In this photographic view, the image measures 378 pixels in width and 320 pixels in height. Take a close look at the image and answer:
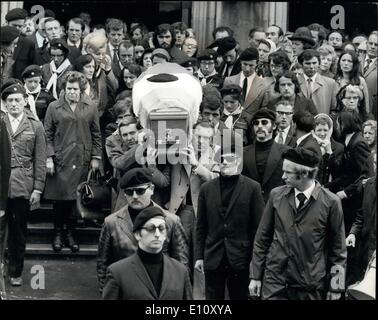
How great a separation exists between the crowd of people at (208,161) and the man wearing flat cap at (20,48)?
0.02 metres

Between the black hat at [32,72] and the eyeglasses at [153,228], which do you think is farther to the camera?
the black hat at [32,72]

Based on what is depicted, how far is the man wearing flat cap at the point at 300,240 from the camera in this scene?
29.9 feet

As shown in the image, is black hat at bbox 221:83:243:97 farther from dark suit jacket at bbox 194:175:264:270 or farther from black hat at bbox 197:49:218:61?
dark suit jacket at bbox 194:175:264:270

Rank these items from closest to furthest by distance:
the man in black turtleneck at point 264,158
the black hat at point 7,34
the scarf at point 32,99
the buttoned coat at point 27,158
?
the man in black turtleneck at point 264,158
the buttoned coat at point 27,158
the scarf at point 32,99
the black hat at point 7,34

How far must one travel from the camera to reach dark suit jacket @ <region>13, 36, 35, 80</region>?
12939mm

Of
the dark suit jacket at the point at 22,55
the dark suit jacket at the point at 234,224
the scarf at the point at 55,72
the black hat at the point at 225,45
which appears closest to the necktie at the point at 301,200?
the dark suit jacket at the point at 234,224

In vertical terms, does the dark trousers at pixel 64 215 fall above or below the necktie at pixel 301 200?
below

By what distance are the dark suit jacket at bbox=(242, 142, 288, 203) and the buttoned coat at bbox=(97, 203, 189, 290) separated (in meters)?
1.23

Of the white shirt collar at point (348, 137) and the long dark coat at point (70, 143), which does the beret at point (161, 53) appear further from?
the white shirt collar at point (348, 137)

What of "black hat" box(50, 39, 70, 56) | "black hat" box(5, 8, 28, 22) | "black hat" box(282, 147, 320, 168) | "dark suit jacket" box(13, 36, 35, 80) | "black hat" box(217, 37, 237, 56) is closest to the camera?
"black hat" box(282, 147, 320, 168)

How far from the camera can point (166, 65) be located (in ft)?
38.9

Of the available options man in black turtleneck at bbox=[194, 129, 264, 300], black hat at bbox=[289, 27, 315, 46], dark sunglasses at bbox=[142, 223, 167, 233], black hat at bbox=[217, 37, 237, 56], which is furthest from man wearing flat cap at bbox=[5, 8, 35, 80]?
dark sunglasses at bbox=[142, 223, 167, 233]

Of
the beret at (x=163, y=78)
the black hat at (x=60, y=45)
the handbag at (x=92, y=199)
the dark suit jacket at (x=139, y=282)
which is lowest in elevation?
the handbag at (x=92, y=199)
